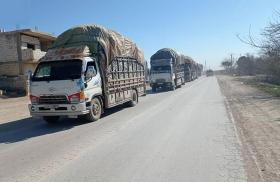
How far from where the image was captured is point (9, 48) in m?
36.6

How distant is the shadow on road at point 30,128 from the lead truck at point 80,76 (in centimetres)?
40

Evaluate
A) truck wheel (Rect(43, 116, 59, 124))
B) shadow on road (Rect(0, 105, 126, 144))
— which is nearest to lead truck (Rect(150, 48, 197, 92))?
shadow on road (Rect(0, 105, 126, 144))

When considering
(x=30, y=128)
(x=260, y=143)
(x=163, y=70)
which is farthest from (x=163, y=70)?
(x=260, y=143)

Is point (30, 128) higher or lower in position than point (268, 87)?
higher

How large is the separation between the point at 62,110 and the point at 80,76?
4.24 ft

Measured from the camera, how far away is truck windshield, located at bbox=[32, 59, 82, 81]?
12680 mm

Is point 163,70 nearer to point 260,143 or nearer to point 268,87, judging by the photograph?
point 268,87

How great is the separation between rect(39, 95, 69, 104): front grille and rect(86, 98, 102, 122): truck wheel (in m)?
1.11

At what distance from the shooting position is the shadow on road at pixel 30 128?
10.8 metres

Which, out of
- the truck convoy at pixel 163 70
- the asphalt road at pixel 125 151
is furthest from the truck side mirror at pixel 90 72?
the truck convoy at pixel 163 70

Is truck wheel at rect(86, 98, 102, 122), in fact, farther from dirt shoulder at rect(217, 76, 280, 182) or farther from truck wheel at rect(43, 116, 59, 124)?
dirt shoulder at rect(217, 76, 280, 182)

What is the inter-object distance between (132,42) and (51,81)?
7.64m

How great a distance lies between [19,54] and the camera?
3634 cm

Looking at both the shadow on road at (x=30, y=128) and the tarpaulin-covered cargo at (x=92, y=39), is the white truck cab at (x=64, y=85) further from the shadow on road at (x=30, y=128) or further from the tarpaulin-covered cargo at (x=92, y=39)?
the tarpaulin-covered cargo at (x=92, y=39)
